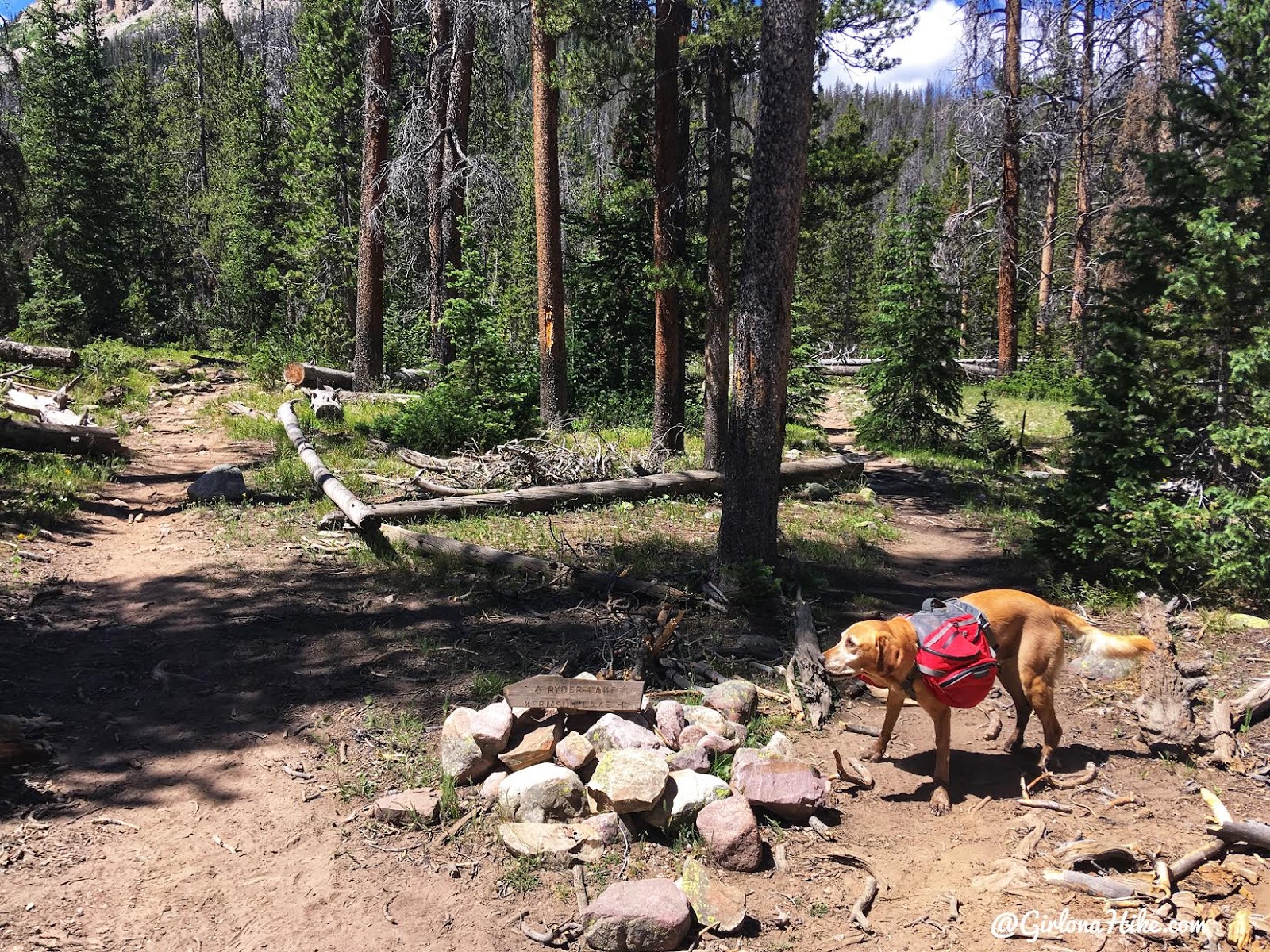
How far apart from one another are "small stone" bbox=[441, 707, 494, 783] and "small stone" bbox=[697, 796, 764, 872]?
4.59ft

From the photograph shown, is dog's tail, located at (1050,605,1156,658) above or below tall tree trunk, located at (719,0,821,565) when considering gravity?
below

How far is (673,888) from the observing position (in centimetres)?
393

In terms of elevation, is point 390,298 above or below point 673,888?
above

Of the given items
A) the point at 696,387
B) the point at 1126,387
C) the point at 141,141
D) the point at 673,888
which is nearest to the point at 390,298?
the point at 696,387

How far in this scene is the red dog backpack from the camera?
4453 mm

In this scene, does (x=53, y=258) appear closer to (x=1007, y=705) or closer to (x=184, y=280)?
(x=184, y=280)

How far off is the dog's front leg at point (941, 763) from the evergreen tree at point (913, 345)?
11781 millimetres

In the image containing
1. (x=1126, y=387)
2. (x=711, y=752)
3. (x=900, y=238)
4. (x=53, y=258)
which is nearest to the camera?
(x=711, y=752)


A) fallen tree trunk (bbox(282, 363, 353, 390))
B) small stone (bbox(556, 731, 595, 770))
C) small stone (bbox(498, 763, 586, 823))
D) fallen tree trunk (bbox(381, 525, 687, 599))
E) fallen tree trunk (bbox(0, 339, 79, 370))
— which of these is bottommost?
small stone (bbox(498, 763, 586, 823))

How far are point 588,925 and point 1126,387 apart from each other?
634 centimetres

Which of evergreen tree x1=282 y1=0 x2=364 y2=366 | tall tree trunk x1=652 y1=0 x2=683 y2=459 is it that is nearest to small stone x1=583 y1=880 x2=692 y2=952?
tall tree trunk x1=652 y1=0 x2=683 y2=459

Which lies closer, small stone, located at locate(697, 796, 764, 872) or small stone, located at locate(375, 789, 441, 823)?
small stone, located at locate(697, 796, 764, 872)

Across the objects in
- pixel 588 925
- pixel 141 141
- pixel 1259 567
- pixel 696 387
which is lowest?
pixel 588 925

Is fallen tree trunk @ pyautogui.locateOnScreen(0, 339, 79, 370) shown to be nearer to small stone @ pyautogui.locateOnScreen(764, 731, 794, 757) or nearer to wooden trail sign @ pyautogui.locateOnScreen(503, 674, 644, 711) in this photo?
wooden trail sign @ pyautogui.locateOnScreen(503, 674, 644, 711)
